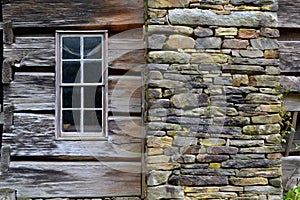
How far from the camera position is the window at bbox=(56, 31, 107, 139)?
199 inches

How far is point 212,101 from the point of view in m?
4.49

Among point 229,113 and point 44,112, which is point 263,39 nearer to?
point 229,113

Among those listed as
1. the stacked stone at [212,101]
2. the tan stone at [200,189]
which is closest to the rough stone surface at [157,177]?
the stacked stone at [212,101]

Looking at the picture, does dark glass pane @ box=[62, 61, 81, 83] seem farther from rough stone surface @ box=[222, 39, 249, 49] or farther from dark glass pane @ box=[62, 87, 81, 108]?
rough stone surface @ box=[222, 39, 249, 49]

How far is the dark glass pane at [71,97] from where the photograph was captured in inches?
199

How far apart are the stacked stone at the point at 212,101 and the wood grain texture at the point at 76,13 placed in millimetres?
612

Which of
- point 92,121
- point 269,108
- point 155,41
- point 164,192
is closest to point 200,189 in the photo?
point 164,192

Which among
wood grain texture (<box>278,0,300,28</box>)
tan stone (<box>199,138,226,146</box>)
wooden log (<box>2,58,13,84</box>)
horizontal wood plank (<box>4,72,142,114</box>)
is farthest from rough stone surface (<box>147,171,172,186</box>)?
wood grain texture (<box>278,0,300,28</box>)

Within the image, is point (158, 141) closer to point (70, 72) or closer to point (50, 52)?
point (70, 72)

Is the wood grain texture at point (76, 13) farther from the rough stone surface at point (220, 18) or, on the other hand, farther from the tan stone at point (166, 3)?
the rough stone surface at point (220, 18)

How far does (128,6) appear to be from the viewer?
16.5 ft

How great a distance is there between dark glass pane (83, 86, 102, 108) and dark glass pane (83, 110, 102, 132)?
9 cm

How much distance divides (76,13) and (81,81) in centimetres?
88

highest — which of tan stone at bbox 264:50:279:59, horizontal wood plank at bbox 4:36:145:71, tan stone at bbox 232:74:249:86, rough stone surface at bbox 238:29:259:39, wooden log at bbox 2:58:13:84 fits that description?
rough stone surface at bbox 238:29:259:39
